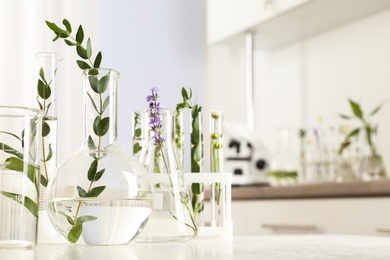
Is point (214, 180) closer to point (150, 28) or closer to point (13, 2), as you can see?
point (13, 2)

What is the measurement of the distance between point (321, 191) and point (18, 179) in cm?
172

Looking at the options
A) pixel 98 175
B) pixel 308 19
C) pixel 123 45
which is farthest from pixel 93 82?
pixel 123 45

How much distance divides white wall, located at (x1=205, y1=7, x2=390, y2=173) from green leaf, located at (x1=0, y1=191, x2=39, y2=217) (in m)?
2.40

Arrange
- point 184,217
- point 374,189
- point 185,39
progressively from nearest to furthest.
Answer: point 184,217
point 374,189
point 185,39

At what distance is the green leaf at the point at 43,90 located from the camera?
2.78ft

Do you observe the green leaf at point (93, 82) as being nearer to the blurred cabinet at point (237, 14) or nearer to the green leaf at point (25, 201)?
the green leaf at point (25, 201)

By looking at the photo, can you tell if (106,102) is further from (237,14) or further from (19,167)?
(237,14)

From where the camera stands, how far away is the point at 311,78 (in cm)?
333

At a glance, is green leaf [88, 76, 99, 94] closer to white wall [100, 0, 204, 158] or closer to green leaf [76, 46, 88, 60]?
green leaf [76, 46, 88, 60]

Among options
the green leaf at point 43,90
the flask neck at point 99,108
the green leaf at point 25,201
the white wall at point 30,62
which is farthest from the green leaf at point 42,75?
the white wall at point 30,62

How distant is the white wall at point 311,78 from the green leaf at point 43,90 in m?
2.26

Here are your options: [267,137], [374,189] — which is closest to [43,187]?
[374,189]

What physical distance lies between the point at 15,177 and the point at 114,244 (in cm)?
13

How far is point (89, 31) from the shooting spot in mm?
2697
